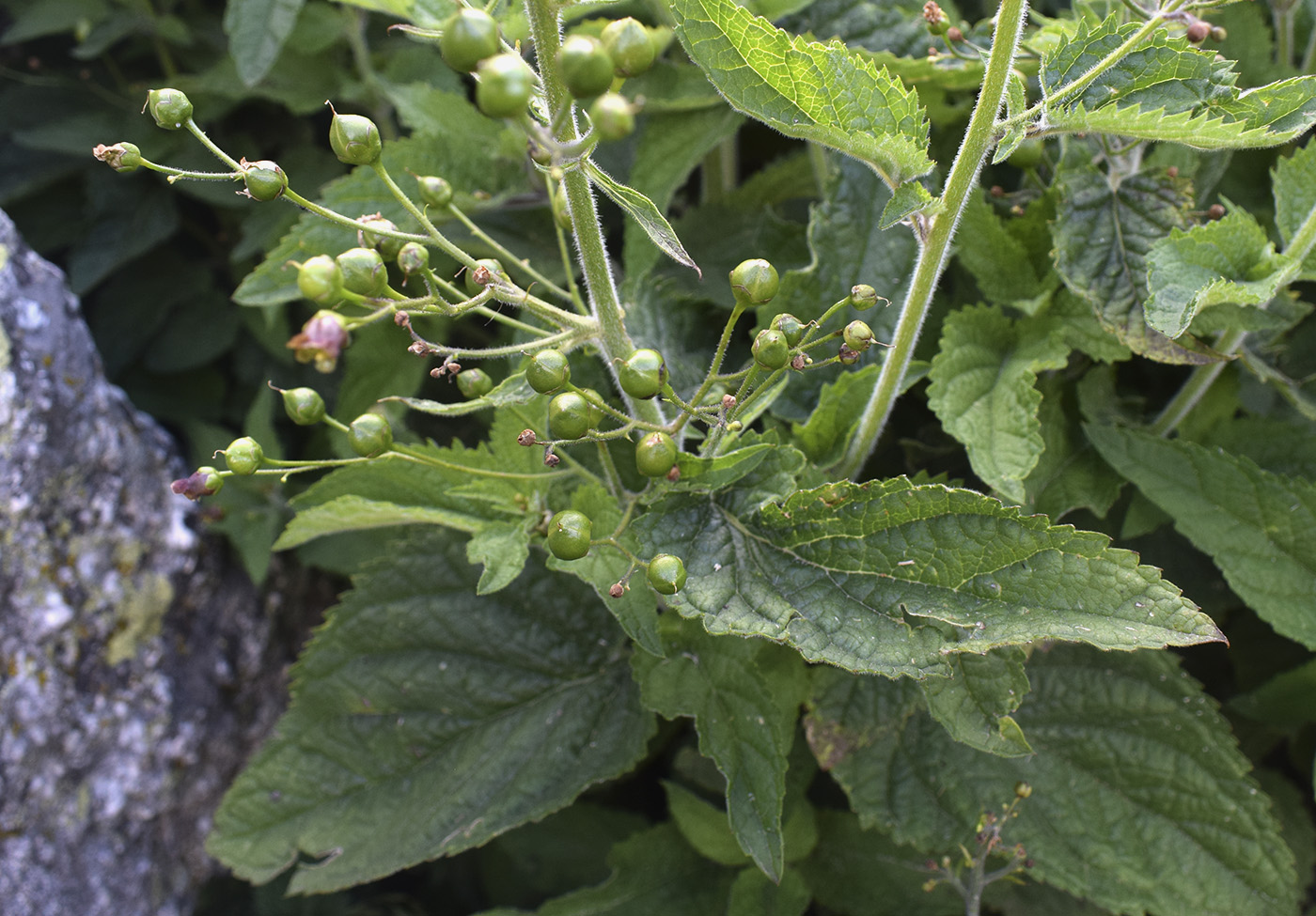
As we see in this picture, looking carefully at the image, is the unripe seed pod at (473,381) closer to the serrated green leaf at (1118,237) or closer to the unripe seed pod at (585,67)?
the unripe seed pod at (585,67)

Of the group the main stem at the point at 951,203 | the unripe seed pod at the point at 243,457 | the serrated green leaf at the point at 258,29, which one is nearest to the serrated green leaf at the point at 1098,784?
the main stem at the point at 951,203

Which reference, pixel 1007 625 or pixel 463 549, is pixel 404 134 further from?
pixel 1007 625

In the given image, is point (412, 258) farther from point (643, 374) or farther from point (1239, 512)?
point (1239, 512)

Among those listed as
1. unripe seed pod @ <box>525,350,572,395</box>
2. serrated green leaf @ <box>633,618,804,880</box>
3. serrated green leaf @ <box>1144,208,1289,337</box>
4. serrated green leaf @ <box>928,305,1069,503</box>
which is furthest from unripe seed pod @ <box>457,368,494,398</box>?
serrated green leaf @ <box>1144,208,1289,337</box>

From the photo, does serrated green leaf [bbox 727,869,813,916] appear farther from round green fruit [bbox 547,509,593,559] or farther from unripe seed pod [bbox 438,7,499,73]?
unripe seed pod [bbox 438,7,499,73]

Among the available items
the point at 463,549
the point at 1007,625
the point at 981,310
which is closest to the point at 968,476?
the point at 981,310

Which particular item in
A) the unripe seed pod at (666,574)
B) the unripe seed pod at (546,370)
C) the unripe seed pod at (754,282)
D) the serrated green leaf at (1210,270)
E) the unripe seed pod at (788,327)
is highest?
the serrated green leaf at (1210,270)

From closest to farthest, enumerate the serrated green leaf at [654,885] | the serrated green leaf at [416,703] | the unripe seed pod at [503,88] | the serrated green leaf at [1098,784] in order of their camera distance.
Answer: the unripe seed pod at [503,88] < the serrated green leaf at [1098,784] < the serrated green leaf at [416,703] < the serrated green leaf at [654,885]

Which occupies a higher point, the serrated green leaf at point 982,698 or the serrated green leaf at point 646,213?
the serrated green leaf at point 646,213
